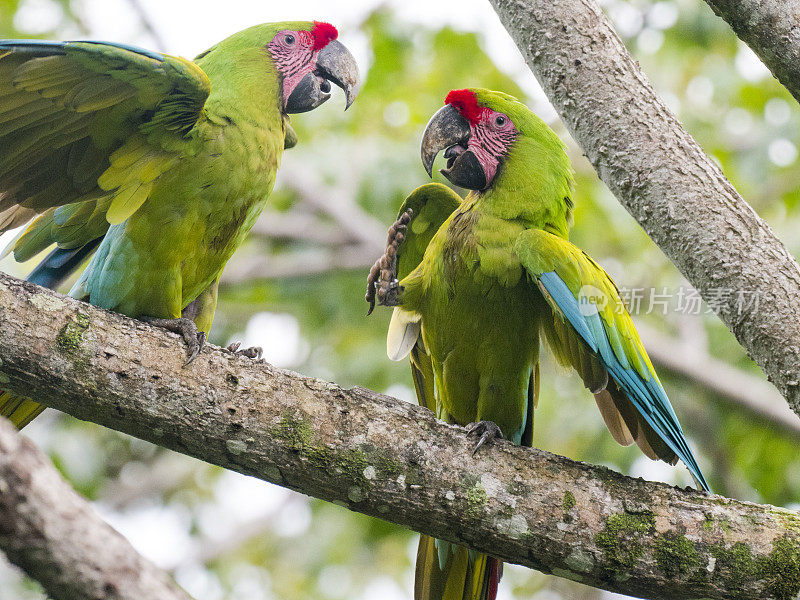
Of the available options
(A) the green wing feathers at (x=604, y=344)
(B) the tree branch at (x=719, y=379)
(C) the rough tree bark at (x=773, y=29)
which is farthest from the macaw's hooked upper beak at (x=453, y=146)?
(B) the tree branch at (x=719, y=379)

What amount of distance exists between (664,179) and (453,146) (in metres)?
0.92

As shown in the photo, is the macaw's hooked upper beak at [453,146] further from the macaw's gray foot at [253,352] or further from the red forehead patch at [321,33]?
the macaw's gray foot at [253,352]

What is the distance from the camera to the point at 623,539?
2.18 m

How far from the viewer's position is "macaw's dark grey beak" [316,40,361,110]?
3163 mm

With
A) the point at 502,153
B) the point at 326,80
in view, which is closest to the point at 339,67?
the point at 326,80

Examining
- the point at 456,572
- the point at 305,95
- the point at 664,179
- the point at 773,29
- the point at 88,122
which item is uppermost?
the point at 305,95

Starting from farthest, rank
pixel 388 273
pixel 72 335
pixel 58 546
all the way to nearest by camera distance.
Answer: pixel 388 273 < pixel 72 335 < pixel 58 546

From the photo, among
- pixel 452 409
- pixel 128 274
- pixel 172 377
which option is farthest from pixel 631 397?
pixel 128 274

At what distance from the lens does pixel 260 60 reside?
118 inches

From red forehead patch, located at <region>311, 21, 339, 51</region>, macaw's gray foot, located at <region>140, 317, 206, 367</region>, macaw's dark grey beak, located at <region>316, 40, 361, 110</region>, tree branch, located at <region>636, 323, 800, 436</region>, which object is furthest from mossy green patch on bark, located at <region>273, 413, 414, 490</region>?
tree branch, located at <region>636, 323, 800, 436</region>

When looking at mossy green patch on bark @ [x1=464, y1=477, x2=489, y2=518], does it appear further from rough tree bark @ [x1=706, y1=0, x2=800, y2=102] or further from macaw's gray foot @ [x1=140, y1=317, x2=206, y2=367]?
rough tree bark @ [x1=706, y1=0, x2=800, y2=102]

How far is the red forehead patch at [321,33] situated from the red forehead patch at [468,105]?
570 millimetres

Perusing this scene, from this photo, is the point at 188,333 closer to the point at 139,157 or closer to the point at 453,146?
the point at 139,157

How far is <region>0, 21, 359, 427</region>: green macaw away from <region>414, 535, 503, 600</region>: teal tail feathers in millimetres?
1174
